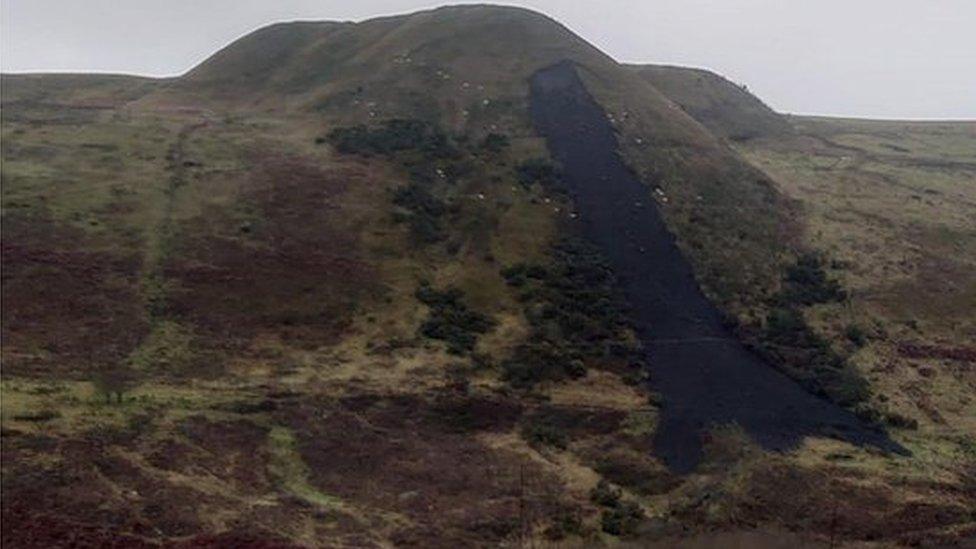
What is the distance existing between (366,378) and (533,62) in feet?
167

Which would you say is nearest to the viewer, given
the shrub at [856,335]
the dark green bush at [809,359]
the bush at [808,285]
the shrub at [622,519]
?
the shrub at [622,519]

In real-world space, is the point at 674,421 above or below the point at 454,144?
below

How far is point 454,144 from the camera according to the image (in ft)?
250

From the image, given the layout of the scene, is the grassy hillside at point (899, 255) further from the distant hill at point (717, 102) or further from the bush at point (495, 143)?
the bush at point (495, 143)

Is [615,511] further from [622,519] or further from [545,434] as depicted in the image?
[545,434]

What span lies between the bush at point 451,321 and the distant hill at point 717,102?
169 ft

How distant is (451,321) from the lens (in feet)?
175

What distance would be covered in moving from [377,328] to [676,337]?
14.9 meters

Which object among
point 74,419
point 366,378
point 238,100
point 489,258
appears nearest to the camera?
point 74,419

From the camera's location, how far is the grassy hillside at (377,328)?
35562mm

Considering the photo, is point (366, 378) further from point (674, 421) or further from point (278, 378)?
point (674, 421)

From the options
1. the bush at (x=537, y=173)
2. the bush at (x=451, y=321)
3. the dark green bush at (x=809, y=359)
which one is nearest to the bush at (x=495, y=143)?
the bush at (x=537, y=173)

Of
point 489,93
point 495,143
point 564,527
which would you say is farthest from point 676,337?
→ point 489,93

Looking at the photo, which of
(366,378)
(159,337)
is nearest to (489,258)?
(366,378)
